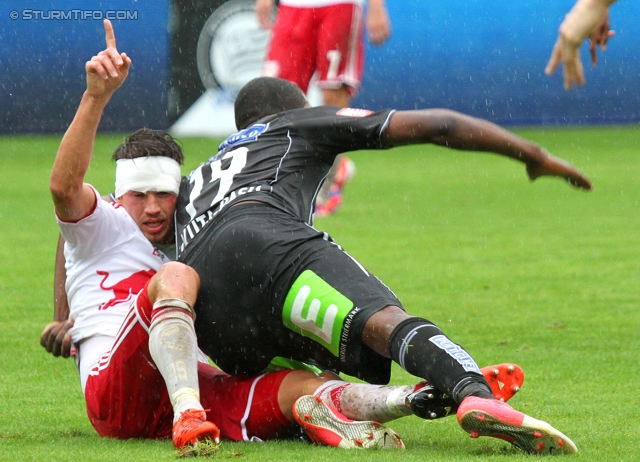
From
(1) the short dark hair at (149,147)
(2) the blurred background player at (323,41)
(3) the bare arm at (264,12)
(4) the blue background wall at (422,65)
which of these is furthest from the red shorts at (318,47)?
(4) the blue background wall at (422,65)

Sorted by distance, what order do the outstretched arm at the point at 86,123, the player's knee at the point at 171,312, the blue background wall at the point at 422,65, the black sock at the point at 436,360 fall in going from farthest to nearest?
the blue background wall at the point at 422,65 < the outstretched arm at the point at 86,123 < the player's knee at the point at 171,312 < the black sock at the point at 436,360

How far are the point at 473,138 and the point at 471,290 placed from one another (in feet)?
10.3

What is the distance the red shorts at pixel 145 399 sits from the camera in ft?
12.5

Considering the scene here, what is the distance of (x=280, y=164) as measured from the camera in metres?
4.25

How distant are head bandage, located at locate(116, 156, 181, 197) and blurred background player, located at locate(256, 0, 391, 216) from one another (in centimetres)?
459

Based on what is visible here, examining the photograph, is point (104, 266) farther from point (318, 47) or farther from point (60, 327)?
point (318, 47)

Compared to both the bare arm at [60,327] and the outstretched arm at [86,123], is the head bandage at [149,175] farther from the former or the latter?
the outstretched arm at [86,123]

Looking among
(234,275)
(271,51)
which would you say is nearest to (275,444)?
(234,275)

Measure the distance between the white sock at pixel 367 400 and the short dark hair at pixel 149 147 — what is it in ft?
4.43

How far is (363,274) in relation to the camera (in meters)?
3.80

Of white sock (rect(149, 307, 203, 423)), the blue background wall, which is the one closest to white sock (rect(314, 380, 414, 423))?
white sock (rect(149, 307, 203, 423))

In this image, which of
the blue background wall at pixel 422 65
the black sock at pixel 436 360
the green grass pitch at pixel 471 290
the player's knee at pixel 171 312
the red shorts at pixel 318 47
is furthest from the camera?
the blue background wall at pixel 422 65

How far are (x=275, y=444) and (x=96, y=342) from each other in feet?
2.93

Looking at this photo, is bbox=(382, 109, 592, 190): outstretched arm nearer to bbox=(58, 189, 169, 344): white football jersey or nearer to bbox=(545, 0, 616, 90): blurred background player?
bbox=(545, 0, 616, 90): blurred background player
